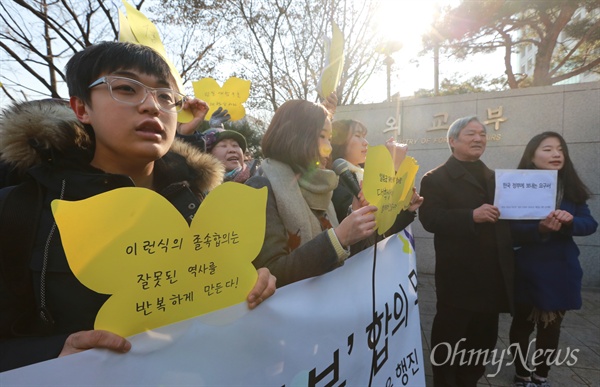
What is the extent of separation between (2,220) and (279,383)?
0.78 metres

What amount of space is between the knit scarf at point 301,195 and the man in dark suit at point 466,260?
1.18 metres

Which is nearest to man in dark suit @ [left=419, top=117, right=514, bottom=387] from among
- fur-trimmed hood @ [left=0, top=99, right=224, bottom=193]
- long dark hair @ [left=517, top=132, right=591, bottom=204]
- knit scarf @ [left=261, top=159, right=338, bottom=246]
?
long dark hair @ [left=517, top=132, right=591, bottom=204]

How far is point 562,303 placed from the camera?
227cm

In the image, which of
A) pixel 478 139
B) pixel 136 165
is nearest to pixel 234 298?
pixel 136 165

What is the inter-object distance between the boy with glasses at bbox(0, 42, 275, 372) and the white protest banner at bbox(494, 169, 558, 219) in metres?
1.90

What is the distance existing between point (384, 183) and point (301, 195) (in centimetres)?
34

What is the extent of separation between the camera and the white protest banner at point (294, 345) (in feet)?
2.27

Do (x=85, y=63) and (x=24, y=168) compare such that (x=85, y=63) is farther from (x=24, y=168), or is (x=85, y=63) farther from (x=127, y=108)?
(x=24, y=168)

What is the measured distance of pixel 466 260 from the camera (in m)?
2.35

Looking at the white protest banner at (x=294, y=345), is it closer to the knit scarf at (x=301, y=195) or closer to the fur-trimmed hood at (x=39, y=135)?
the knit scarf at (x=301, y=195)

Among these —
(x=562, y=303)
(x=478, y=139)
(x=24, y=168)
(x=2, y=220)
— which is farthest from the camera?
(x=478, y=139)

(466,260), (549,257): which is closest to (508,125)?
(549,257)

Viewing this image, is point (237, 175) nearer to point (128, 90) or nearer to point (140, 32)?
point (140, 32)

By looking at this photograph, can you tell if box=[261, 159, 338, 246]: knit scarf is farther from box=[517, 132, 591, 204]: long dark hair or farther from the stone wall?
the stone wall
